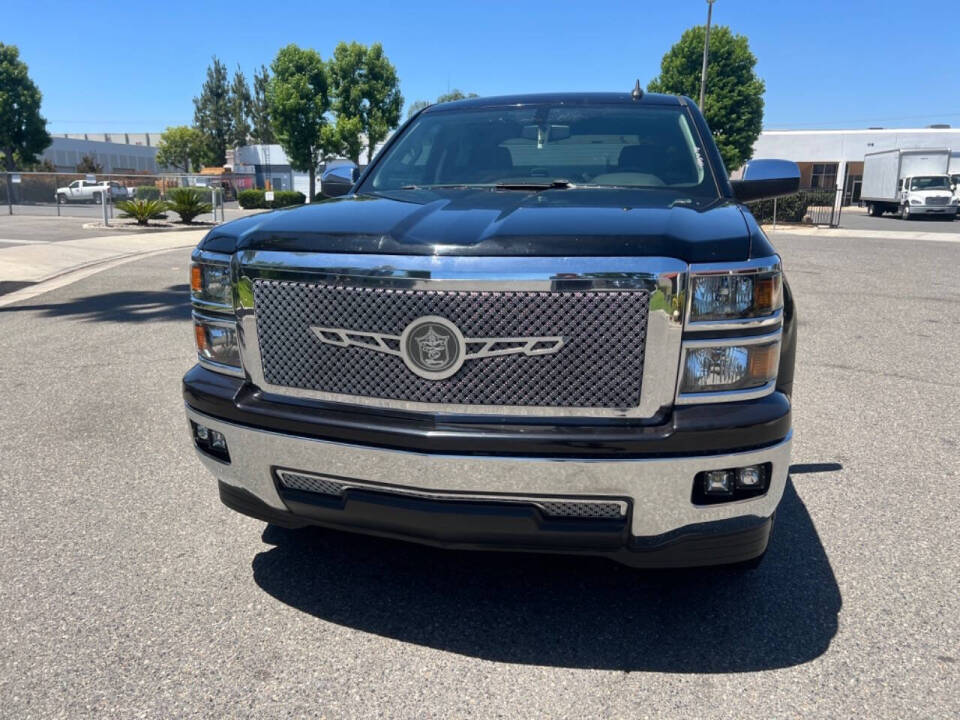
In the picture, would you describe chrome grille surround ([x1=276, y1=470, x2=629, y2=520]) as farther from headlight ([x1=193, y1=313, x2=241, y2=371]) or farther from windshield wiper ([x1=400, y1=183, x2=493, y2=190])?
windshield wiper ([x1=400, y1=183, x2=493, y2=190])

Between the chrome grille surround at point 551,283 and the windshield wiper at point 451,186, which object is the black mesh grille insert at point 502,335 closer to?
the chrome grille surround at point 551,283

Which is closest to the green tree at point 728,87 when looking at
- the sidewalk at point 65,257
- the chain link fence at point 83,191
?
the chain link fence at point 83,191

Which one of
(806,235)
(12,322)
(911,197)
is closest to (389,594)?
(12,322)

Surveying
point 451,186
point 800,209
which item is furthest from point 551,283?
point 800,209

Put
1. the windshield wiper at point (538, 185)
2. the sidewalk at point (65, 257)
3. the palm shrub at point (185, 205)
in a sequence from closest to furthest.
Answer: the windshield wiper at point (538, 185), the sidewalk at point (65, 257), the palm shrub at point (185, 205)

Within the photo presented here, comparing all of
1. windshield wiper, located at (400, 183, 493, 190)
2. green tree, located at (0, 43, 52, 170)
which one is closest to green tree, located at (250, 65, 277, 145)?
green tree, located at (0, 43, 52, 170)

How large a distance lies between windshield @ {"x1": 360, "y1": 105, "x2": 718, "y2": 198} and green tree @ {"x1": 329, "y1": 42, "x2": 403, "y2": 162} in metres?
47.7

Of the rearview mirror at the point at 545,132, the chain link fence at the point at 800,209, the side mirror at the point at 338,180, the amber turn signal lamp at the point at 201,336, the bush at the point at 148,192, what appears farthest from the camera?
the bush at the point at 148,192

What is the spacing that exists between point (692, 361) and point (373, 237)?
100 centimetres

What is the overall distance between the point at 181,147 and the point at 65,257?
3078 inches

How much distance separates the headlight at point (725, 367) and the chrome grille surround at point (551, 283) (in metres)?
0.05

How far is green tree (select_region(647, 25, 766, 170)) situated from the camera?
52.6 meters

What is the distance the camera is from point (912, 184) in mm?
36281

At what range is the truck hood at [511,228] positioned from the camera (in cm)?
223
